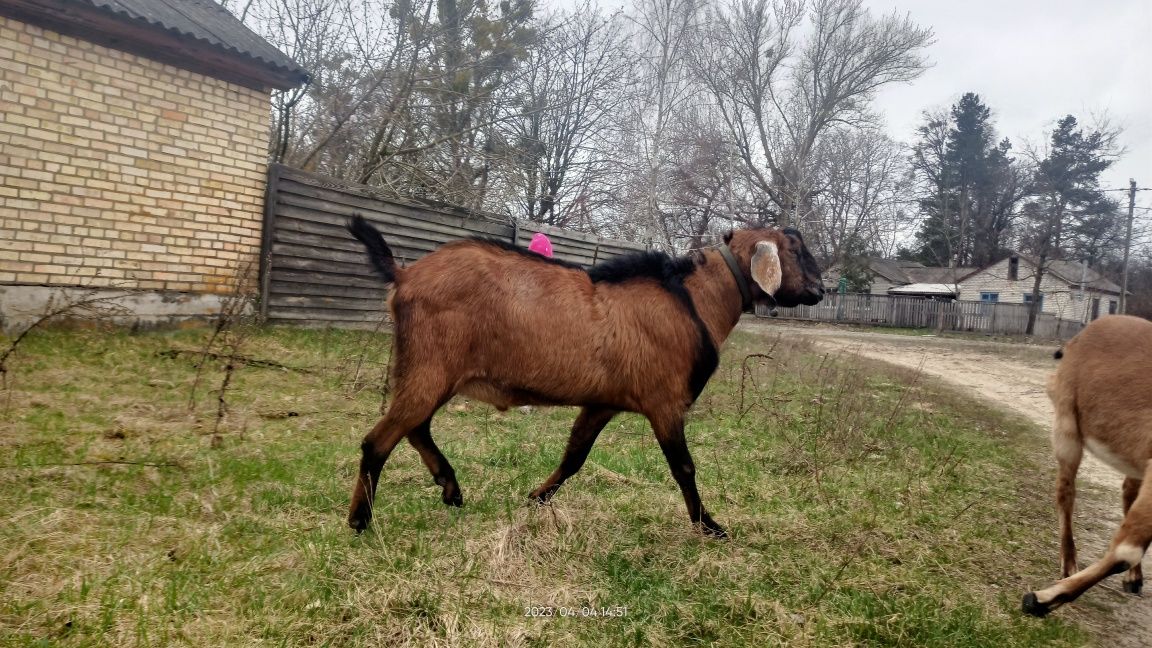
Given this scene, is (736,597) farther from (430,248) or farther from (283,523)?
(430,248)

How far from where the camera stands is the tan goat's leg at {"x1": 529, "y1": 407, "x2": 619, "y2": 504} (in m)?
3.76

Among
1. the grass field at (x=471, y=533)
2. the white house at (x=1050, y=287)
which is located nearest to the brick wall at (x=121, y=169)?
the grass field at (x=471, y=533)

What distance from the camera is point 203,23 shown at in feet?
Result: 30.7

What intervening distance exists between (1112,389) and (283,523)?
4.31m

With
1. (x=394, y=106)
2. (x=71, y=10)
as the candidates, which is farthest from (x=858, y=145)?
(x=71, y=10)

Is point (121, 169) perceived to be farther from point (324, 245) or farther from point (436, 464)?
point (436, 464)

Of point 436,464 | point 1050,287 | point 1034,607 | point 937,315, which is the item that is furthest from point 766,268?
point 1050,287

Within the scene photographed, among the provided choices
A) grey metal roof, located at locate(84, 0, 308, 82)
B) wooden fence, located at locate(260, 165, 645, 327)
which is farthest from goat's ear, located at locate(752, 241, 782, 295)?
grey metal roof, located at locate(84, 0, 308, 82)

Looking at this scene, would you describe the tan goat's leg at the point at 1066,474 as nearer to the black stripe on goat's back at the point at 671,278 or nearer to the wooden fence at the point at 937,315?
the black stripe on goat's back at the point at 671,278

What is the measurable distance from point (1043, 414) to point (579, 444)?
27.4 feet

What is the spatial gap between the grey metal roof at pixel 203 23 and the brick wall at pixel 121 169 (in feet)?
1.77

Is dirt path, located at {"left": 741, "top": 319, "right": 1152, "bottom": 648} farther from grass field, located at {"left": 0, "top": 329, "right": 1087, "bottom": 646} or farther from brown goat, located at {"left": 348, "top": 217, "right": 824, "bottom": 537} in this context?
brown goat, located at {"left": 348, "top": 217, "right": 824, "bottom": 537}

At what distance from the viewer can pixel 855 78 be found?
31688 mm

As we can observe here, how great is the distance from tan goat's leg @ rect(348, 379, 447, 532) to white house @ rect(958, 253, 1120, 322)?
156ft
